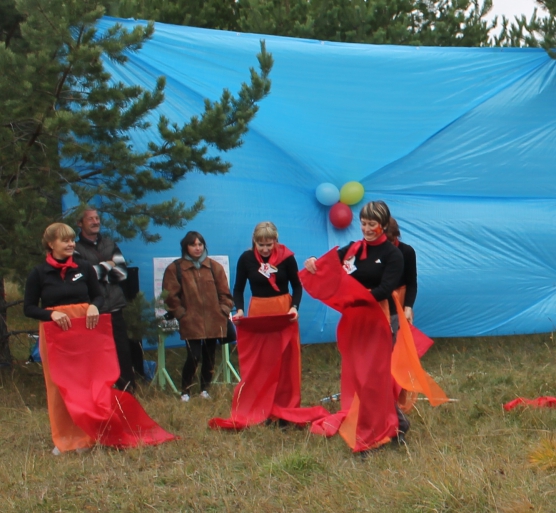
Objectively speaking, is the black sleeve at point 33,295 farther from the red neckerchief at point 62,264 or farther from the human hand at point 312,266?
the human hand at point 312,266

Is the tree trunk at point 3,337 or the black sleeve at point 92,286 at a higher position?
the black sleeve at point 92,286

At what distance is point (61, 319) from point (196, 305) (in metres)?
1.81

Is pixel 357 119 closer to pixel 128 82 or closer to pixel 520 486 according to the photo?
pixel 128 82

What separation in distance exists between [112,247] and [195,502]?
9.85 ft

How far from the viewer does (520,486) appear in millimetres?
3744

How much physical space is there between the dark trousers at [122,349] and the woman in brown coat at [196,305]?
1.38ft

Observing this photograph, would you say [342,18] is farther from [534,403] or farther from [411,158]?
[534,403]

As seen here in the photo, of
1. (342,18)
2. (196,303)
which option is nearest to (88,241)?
(196,303)

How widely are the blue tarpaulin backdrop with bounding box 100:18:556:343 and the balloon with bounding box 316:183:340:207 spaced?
104 mm

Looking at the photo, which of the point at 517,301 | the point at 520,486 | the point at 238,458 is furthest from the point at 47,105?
the point at 517,301

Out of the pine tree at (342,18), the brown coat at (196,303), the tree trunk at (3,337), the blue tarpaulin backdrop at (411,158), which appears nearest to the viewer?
the brown coat at (196,303)

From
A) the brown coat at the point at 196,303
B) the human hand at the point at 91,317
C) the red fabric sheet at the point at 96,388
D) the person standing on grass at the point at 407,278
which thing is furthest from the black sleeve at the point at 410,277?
the human hand at the point at 91,317

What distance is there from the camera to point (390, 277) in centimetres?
475

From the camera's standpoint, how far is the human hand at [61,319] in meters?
5.12
